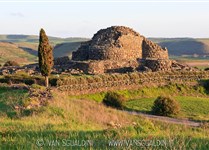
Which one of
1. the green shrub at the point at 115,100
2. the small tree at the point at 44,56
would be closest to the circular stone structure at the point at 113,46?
the small tree at the point at 44,56

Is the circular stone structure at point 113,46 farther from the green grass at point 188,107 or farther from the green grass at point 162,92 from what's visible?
the green grass at point 188,107

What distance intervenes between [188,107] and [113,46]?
20626 mm

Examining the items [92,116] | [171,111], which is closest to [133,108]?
[171,111]

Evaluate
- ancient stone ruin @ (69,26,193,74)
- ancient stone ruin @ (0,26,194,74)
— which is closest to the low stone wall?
ancient stone ruin @ (0,26,194,74)

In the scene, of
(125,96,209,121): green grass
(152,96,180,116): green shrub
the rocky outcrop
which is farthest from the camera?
the rocky outcrop

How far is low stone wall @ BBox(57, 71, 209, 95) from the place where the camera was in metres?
32.7

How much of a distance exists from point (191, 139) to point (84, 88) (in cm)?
2323

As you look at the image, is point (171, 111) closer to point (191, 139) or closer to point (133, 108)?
point (133, 108)

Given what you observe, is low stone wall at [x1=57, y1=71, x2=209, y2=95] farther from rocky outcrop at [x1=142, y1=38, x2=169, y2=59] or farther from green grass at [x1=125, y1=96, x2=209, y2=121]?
rocky outcrop at [x1=142, y1=38, x2=169, y2=59]

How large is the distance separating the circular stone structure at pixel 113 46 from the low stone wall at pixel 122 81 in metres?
9.82

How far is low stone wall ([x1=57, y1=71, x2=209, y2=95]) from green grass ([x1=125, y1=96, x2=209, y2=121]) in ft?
10.5

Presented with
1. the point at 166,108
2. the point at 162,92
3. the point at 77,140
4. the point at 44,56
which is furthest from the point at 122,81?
the point at 77,140

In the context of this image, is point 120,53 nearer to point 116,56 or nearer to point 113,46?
point 116,56

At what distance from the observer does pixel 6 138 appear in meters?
10.5
